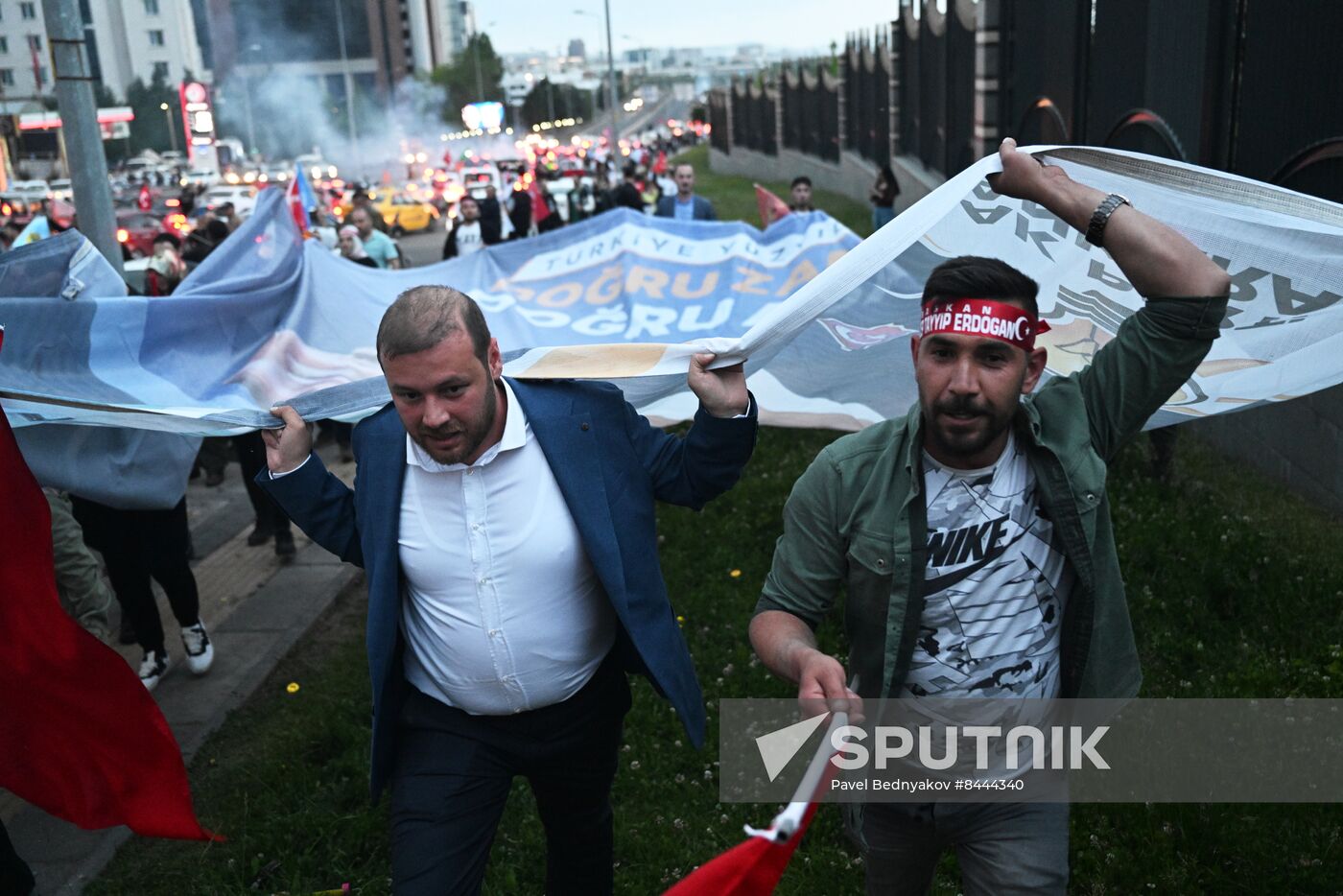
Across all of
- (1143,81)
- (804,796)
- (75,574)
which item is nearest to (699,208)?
(1143,81)

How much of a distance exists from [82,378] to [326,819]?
197 cm

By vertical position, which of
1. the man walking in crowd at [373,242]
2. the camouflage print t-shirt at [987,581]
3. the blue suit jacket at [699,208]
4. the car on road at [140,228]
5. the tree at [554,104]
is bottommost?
the tree at [554,104]

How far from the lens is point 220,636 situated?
7.53m

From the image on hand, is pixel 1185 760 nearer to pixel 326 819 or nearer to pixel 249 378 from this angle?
pixel 326 819

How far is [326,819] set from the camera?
5.10 m

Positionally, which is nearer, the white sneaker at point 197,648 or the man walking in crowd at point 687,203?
the white sneaker at point 197,648

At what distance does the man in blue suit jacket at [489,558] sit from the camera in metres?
3.22

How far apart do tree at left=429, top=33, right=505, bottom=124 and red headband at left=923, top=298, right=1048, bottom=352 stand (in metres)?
118

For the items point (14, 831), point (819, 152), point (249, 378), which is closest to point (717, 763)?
point (249, 378)

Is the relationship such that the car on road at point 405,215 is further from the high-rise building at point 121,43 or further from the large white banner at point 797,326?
the high-rise building at point 121,43

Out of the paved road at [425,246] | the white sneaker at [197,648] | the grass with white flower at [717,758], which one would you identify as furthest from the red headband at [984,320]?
the paved road at [425,246]

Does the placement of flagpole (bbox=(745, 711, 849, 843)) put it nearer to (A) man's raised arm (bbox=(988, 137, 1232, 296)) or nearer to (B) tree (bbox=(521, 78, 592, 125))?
(A) man's raised arm (bbox=(988, 137, 1232, 296))

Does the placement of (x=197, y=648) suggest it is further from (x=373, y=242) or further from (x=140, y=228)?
(x=140, y=228)

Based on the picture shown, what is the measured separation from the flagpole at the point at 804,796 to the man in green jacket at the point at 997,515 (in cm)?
22
